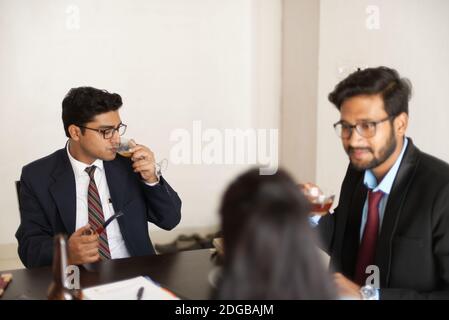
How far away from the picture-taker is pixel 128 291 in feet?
5.05

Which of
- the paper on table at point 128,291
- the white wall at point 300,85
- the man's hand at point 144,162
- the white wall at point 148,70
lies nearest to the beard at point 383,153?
the paper on table at point 128,291

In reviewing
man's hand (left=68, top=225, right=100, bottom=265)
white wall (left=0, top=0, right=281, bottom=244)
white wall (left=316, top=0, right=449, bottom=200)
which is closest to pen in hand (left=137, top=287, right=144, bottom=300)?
man's hand (left=68, top=225, right=100, bottom=265)

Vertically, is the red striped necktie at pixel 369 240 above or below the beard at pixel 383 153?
below

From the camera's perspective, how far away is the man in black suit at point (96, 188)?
2.22 m

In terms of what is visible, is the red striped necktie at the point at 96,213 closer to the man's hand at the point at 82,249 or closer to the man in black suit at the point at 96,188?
the man in black suit at the point at 96,188

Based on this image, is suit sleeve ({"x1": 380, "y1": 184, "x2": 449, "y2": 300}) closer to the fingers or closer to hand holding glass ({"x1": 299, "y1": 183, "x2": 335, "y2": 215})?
hand holding glass ({"x1": 299, "y1": 183, "x2": 335, "y2": 215})

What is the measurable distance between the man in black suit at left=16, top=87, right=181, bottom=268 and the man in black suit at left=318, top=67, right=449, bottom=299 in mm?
819

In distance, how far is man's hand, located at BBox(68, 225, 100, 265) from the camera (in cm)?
175

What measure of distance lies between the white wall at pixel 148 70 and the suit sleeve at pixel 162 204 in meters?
1.56

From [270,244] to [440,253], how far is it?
36.8 inches

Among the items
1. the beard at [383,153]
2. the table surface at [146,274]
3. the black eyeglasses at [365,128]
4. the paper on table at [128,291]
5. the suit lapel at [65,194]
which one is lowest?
the table surface at [146,274]

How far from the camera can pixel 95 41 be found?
392cm

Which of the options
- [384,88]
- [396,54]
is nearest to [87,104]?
[384,88]

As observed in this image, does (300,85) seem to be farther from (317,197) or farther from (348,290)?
(348,290)
